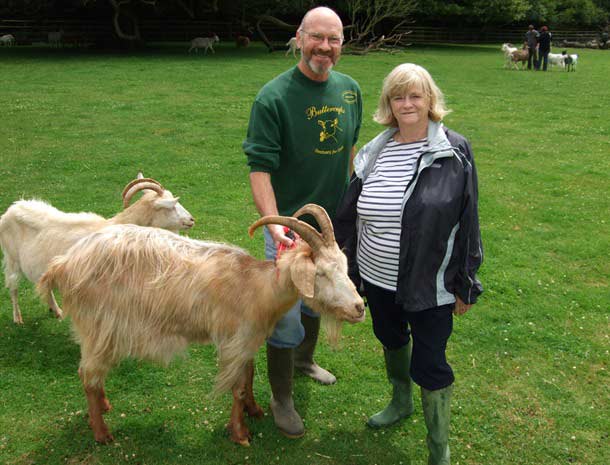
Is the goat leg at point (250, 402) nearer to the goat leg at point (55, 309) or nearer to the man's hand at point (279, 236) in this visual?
the man's hand at point (279, 236)

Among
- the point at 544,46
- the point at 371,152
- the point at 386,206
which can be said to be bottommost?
the point at 386,206

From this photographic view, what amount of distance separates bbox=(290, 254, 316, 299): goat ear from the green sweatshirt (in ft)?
2.59

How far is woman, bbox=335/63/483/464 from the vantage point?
9.87 feet

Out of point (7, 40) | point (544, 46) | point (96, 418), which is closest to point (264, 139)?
Result: point (96, 418)

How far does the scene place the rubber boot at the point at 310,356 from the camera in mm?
4523

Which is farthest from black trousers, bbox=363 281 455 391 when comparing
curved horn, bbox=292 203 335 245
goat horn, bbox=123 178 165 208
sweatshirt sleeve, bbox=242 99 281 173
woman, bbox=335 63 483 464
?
goat horn, bbox=123 178 165 208

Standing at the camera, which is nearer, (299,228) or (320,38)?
(299,228)

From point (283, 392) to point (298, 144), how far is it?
5.91ft

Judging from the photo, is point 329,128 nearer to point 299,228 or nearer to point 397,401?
point 299,228

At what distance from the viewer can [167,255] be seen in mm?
3668

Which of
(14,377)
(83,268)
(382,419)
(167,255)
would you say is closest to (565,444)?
(382,419)

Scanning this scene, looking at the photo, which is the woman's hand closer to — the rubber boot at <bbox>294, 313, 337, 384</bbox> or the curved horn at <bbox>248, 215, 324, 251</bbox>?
the curved horn at <bbox>248, 215, 324, 251</bbox>

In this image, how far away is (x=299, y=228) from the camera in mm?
3098

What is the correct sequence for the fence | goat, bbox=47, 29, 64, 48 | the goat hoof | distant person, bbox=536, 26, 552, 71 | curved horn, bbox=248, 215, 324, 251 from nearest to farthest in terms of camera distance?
curved horn, bbox=248, 215, 324, 251
the goat hoof
distant person, bbox=536, 26, 552, 71
goat, bbox=47, 29, 64, 48
the fence
